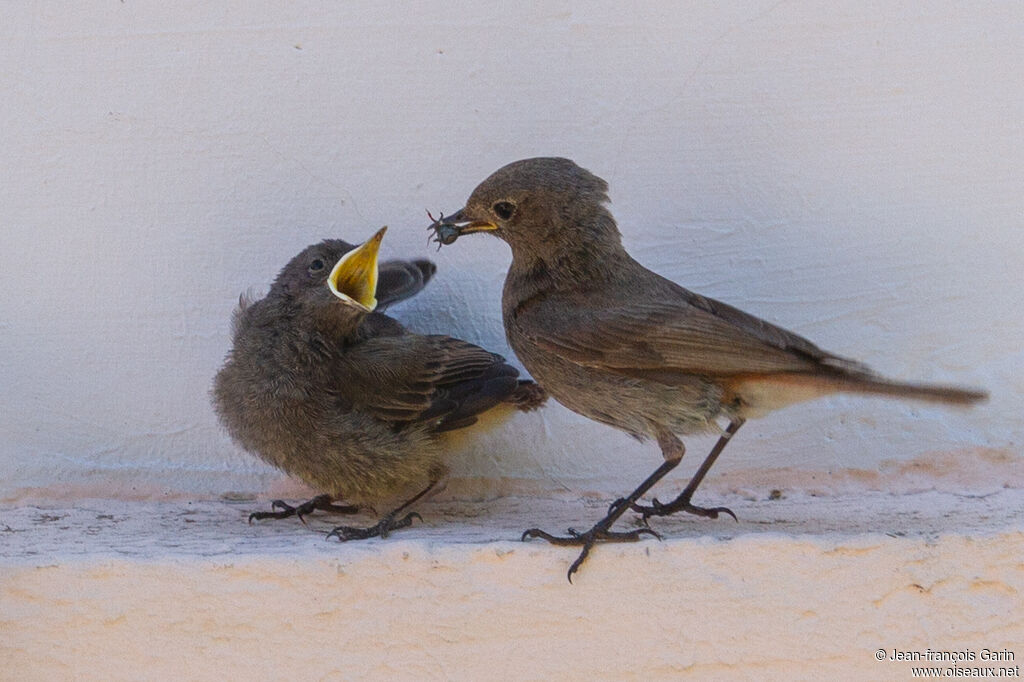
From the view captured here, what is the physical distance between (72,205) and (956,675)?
2866 mm

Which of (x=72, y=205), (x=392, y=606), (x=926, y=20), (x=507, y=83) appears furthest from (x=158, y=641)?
(x=926, y=20)

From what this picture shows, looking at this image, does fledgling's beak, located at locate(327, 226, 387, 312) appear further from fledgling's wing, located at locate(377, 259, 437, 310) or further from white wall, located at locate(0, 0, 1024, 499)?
white wall, located at locate(0, 0, 1024, 499)

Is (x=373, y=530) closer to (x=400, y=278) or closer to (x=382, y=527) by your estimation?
(x=382, y=527)

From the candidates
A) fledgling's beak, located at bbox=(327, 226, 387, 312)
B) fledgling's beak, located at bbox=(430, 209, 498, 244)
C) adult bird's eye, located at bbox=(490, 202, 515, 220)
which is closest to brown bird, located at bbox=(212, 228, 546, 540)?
fledgling's beak, located at bbox=(327, 226, 387, 312)

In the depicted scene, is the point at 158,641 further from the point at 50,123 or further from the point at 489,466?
the point at 50,123

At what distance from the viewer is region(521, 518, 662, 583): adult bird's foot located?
3.11 m

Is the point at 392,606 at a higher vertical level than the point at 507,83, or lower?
lower

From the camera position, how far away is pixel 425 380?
11.8ft

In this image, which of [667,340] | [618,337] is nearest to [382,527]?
[618,337]

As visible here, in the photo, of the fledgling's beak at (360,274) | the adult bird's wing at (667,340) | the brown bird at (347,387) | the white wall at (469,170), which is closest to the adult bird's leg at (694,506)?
the white wall at (469,170)

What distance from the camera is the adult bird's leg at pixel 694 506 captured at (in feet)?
11.9

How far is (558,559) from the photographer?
3.12 m

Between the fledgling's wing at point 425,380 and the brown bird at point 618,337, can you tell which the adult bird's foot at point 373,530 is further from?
the brown bird at point 618,337

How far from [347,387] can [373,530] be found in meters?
0.45
